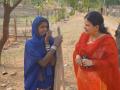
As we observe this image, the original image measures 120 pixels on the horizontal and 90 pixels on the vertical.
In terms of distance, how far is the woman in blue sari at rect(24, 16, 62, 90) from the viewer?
4574 mm

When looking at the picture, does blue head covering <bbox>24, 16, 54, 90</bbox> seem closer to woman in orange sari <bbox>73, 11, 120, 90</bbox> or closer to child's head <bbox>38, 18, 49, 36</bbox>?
child's head <bbox>38, 18, 49, 36</bbox>

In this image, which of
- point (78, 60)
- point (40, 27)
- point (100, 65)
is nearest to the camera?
point (100, 65)

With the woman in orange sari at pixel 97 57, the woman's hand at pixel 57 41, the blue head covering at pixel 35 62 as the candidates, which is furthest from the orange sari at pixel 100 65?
the blue head covering at pixel 35 62

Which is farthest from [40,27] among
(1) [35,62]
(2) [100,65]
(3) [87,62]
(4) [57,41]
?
(2) [100,65]

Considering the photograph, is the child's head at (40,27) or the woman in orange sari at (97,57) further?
the child's head at (40,27)

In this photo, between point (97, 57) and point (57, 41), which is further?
point (57, 41)

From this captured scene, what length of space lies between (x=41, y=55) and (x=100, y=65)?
0.75m

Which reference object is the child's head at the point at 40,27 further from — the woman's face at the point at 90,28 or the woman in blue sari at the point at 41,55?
the woman's face at the point at 90,28

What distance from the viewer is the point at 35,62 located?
460 cm

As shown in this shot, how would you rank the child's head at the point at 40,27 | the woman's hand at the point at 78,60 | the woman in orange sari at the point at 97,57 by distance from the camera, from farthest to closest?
the child's head at the point at 40,27 → the woman's hand at the point at 78,60 → the woman in orange sari at the point at 97,57

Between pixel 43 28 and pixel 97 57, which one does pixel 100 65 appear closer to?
pixel 97 57

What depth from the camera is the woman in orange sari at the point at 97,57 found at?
4.33 meters

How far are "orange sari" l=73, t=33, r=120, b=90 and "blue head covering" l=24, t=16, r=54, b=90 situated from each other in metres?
0.40

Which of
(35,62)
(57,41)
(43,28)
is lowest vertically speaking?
(35,62)
